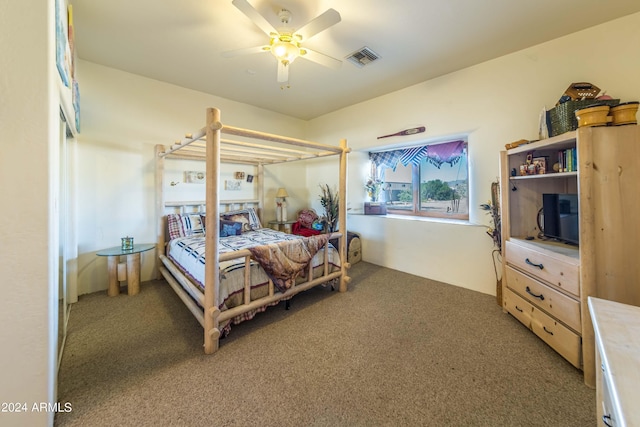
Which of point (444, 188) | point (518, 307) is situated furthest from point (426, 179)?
point (518, 307)

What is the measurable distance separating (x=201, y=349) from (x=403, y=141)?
3363 mm

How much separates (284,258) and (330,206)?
2.17m

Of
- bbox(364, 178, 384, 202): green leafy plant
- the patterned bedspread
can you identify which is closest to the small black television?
the patterned bedspread

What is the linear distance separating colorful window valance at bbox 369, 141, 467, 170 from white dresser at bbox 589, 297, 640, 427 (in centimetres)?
268

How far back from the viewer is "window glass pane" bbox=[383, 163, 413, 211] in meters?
3.86

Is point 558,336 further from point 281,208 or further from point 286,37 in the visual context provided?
point 281,208

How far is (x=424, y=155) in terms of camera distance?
3551mm

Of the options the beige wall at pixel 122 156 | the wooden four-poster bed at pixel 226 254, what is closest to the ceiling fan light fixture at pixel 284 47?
the wooden four-poster bed at pixel 226 254

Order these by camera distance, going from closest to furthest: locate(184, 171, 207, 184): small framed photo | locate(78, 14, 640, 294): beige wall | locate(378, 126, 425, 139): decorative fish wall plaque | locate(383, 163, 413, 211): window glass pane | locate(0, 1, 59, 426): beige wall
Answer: locate(0, 1, 59, 426): beige wall → locate(78, 14, 640, 294): beige wall → locate(378, 126, 425, 139): decorative fish wall plaque → locate(184, 171, 207, 184): small framed photo → locate(383, 163, 413, 211): window glass pane

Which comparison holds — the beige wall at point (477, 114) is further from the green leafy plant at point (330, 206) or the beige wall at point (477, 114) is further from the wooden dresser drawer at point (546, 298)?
the wooden dresser drawer at point (546, 298)

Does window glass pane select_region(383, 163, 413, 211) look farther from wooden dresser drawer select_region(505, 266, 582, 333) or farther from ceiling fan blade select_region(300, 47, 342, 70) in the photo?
ceiling fan blade select_region(300, 47, 342, 70)

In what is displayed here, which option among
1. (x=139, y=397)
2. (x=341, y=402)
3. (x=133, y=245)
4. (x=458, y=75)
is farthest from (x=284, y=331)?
(x=458, y=75)

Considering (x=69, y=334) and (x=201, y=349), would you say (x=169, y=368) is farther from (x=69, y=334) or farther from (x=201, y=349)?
(x=69, y=334)

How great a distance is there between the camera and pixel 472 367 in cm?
159
